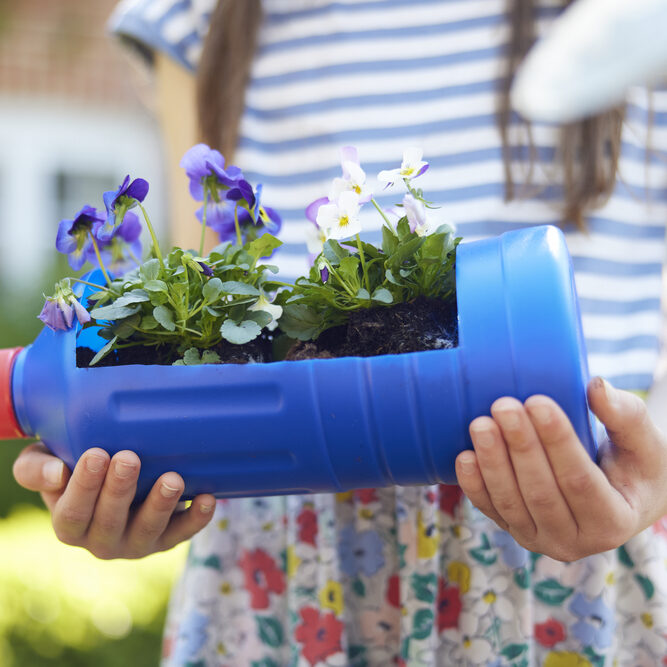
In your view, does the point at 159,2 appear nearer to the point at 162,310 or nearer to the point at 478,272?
the point at 162,310

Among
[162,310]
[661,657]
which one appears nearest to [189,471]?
[162,310]

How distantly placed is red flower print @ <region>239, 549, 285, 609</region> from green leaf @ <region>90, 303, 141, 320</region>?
0.47 meters

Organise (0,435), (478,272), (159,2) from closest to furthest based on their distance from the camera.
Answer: (478,272) → (0,435) → (159,2)

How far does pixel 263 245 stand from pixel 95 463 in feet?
0.90

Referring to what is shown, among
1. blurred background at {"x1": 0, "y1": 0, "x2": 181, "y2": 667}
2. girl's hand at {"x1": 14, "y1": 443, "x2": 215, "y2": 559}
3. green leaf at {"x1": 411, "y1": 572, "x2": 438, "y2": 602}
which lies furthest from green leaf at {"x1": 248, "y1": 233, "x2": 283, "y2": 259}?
blurred background at {"x1": 0, "y1": 0, "x2": 181, "y2": 667}

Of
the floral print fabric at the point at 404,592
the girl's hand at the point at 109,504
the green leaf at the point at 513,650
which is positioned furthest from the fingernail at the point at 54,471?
the green leaf at the point at 513,650

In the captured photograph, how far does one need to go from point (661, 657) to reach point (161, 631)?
1.45 m

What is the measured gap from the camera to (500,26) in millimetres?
1093

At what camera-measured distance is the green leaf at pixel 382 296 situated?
658 mm

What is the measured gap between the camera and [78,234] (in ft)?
2.45

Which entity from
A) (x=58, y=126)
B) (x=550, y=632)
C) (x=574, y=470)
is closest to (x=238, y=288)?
(x=574, y=470)

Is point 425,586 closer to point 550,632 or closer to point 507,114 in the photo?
point 550,632

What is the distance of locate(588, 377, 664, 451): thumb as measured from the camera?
60cm

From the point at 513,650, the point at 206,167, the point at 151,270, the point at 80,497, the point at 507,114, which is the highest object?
the point at 507,114
